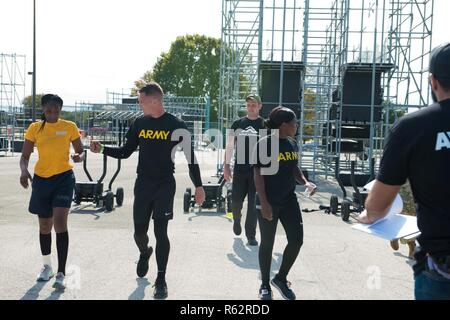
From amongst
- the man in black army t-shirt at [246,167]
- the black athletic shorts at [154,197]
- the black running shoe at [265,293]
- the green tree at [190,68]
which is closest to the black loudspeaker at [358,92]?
the man in black army t-shirt at [246,167]

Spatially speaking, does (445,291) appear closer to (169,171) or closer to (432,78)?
Answer: (432,78)

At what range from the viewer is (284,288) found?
487cm

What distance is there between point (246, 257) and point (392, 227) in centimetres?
392

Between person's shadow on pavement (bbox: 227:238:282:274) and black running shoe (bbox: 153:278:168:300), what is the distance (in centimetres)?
134

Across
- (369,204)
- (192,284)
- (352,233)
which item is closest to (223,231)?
(352,233)

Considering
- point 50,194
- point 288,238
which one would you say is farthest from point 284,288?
point 50,194

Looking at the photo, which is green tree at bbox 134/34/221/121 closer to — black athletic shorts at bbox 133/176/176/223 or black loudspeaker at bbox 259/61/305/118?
black loudspeaker at bbox 259/61/305/118

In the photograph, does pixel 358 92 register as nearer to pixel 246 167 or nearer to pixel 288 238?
pixel 246 167

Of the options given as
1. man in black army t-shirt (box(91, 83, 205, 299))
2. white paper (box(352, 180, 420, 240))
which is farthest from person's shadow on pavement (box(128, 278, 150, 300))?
white paper (box(352, 180, 420, 240))

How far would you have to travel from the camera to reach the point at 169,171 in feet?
16.9

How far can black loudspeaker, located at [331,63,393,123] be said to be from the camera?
17.0 m

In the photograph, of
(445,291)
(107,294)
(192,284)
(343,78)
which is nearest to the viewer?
(445,291)

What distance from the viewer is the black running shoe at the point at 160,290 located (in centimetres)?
479
